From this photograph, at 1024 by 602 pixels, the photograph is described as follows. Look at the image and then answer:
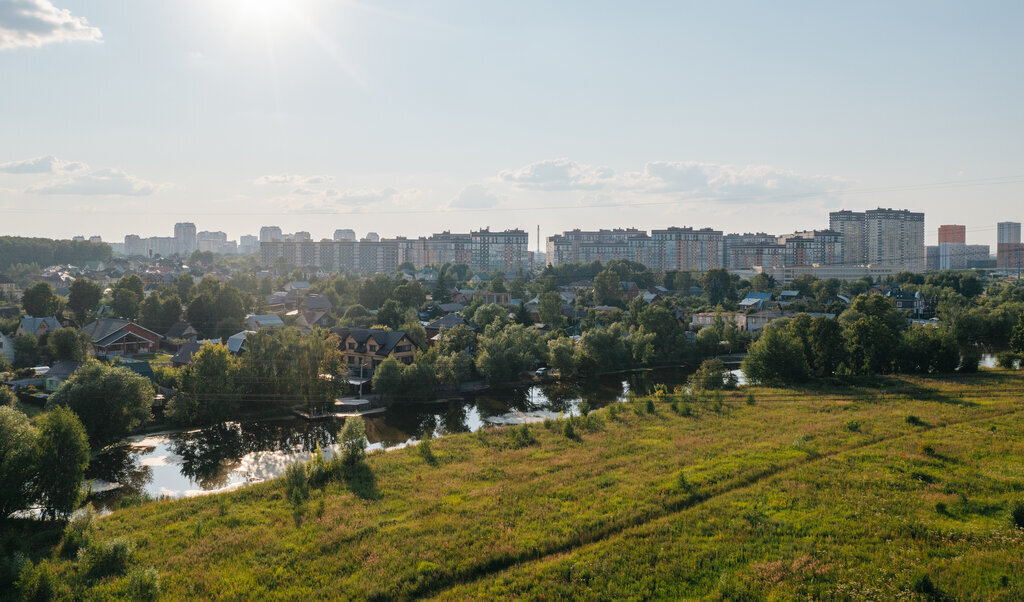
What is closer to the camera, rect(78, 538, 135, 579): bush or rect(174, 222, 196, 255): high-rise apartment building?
rect(78, 538, 135, 579): bush

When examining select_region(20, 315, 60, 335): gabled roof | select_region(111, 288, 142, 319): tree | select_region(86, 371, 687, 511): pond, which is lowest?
select_region(86, 371, 687, 511): pond

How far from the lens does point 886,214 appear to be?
104 meters

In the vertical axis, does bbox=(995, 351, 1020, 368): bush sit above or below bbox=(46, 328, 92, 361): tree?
below

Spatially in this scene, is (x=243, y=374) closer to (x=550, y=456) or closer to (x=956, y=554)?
(x=550, y=456)

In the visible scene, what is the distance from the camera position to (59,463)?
43.7 ft

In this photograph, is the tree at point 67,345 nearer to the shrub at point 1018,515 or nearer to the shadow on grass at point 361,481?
the shadow on grass at point 361,481

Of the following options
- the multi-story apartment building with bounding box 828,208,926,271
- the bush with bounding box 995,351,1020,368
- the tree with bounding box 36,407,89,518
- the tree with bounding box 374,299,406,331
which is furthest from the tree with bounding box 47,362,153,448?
the multi-story apartment building with bounding box 828,208,926,271

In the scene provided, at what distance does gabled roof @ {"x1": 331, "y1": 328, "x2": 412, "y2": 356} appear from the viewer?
105 feet

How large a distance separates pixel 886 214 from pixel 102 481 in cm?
11600

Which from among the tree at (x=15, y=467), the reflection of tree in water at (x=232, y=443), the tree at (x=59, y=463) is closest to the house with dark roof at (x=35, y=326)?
the reflection of tree in water at (x=232, y=443)

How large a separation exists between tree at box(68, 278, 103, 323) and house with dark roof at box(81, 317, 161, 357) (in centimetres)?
1064

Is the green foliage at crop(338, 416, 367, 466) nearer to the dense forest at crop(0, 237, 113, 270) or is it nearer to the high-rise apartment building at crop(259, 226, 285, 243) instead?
the dense forest at crop(0, 237, 113, 270)

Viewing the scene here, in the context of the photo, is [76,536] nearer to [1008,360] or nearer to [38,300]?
[1008,360]

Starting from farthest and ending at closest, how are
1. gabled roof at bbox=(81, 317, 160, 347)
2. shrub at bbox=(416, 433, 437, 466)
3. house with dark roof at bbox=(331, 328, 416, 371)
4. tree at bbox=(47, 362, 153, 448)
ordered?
gabled roof at bbox=(81, 317, 160, 347) < house with dark roof at bbox=(331, 328, 416, 371) < tree at bbox=(47, 362, 153, 448) < shrub at bbox=(416, 433, 437, 466)
